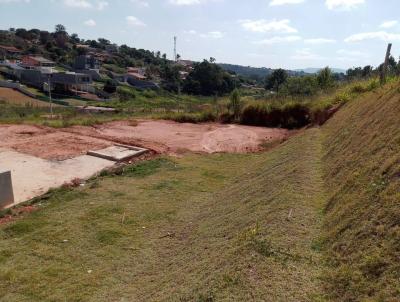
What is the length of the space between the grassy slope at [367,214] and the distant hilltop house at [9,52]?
78.7 metres

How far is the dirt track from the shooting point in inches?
487

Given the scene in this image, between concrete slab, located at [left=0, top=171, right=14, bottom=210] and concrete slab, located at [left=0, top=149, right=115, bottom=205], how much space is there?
173mm

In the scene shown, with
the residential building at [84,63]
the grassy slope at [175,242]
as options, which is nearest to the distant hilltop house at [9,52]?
the residential building at [84,63]

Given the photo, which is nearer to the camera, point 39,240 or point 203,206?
point 39,240

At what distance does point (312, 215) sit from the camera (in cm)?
479

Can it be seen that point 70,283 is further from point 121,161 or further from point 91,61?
point 91,61

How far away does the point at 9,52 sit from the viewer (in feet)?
257

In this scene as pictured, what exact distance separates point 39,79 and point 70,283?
189 ft

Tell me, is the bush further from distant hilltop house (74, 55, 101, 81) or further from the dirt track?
distant hilltop house (74, 55, 101, 81)

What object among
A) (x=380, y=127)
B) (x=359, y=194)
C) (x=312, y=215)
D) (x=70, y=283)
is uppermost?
(x=380, y=127)

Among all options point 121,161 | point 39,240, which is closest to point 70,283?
point 39,240

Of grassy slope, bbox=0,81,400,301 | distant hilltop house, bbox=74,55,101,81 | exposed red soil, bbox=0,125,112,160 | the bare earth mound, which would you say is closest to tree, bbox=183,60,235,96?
distant hilltop house, bbox=74,55,101,81

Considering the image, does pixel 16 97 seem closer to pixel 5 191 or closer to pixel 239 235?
pixel 5 191

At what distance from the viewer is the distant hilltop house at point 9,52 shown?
74850mm
